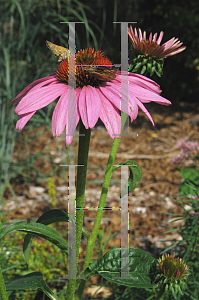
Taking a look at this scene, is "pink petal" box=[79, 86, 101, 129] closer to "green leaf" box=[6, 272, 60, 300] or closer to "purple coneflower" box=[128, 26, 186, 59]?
"purple coneflower" box=[128, 26, 186, 59]

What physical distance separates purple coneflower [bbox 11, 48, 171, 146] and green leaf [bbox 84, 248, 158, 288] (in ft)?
0.93

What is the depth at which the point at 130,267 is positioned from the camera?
2.04 feet

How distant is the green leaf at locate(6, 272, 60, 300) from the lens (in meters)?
0.59

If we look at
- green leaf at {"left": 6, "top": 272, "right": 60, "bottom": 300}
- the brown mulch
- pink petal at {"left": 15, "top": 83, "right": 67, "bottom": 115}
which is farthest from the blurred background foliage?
pink petal at {"left": 15, "top": 83, "right": 67, "bottom": 115}

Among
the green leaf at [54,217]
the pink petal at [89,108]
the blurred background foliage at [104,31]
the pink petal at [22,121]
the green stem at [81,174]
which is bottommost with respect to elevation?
the green leaf at [54,217]

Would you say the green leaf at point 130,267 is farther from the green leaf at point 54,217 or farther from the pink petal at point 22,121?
the pink petal at point 22,121

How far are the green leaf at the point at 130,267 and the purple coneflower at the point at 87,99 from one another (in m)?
0.28

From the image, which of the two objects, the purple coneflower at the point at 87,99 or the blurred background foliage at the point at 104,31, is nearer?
the purple coneflower at the point at 87,99

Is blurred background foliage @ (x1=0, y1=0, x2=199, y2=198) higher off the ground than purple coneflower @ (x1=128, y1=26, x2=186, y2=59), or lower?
higher

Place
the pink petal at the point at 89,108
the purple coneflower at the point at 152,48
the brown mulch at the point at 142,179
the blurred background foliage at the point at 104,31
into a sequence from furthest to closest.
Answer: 1. the blurred background foliage at the point at 104,31
2. the brown mulch at the point at 142,179
3. the purple coneflower at the point at 152,48
4. the pink petal at the point at 89,108

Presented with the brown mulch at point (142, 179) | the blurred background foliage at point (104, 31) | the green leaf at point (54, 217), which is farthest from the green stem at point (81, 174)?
the blurred background foliage at point (104, 31)

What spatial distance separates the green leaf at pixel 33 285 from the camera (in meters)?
0.59

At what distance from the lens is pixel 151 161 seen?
233 cm

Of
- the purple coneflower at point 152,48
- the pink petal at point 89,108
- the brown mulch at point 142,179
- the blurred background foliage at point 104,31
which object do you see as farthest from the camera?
the blurred background foliage at point 104,31
